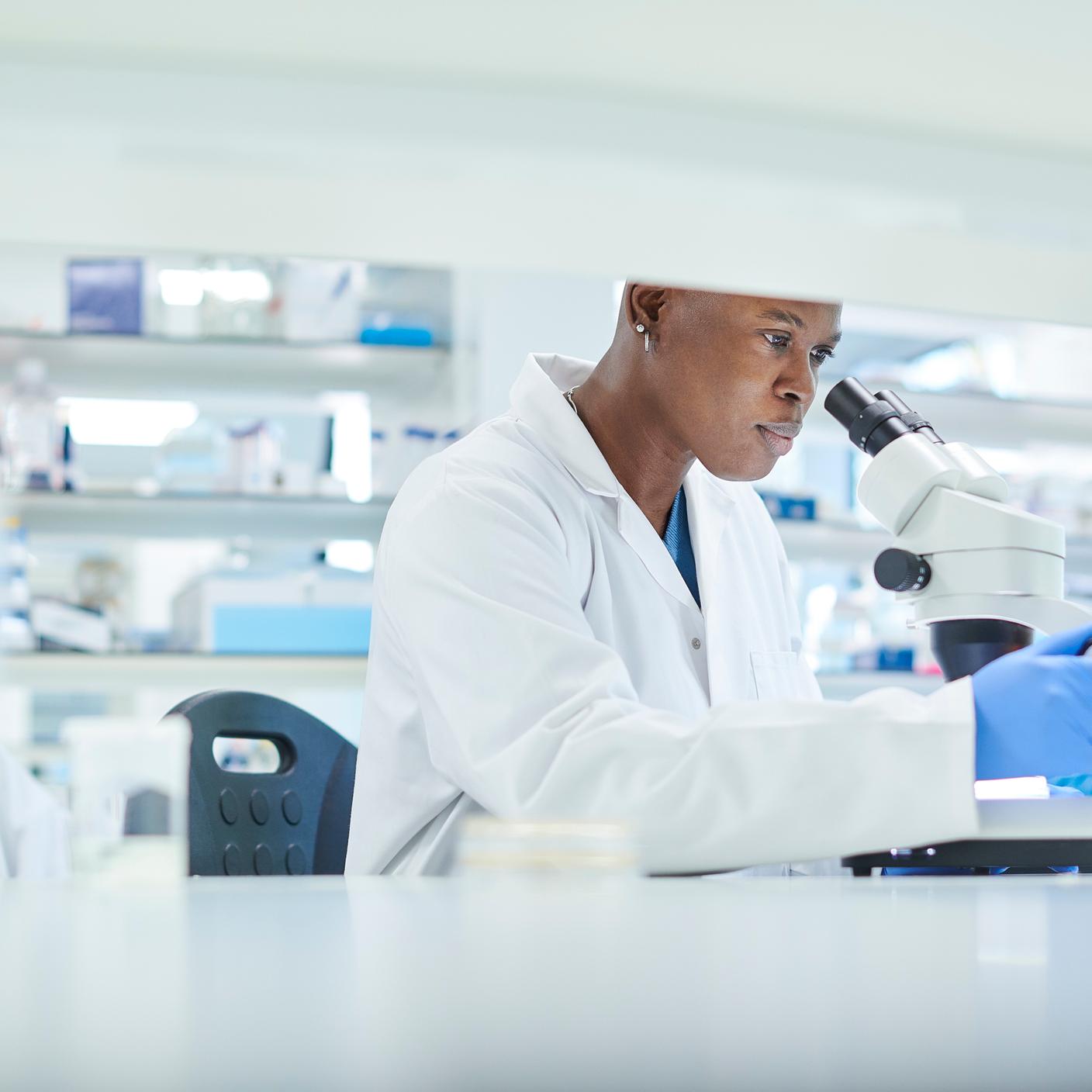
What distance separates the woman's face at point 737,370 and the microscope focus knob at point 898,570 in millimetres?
470

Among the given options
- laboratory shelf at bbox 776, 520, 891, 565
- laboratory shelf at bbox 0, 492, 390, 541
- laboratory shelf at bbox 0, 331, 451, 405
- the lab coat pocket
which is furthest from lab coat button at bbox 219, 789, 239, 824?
laboratory shelf at bbox 776, 520, 891, 565

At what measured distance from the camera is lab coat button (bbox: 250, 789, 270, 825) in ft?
5.19

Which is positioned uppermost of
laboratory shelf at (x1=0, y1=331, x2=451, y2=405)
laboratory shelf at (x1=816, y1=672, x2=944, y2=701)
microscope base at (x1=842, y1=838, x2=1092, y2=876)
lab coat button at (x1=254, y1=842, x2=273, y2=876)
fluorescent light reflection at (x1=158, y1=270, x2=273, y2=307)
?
fluorescent light reflection at (x1=158, y1=270, x2=273, y2=307)

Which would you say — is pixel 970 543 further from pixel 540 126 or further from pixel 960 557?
pixel 540 126

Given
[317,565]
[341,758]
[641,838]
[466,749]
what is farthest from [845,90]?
[317,565]

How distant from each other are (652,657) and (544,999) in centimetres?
118

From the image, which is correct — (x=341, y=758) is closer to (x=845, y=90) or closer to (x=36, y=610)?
(x=845, y=90)

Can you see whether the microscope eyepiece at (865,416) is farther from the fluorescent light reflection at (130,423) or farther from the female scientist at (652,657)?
the fluorescent light reflection at (130,423)

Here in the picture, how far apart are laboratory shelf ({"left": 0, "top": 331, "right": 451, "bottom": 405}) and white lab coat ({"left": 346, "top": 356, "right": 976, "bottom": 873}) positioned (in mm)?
2225

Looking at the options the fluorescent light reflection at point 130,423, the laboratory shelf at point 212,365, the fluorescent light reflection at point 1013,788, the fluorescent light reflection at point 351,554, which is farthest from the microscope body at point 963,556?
the fluorescent light reflection at point 130,423

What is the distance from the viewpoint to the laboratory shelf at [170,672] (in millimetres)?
3600

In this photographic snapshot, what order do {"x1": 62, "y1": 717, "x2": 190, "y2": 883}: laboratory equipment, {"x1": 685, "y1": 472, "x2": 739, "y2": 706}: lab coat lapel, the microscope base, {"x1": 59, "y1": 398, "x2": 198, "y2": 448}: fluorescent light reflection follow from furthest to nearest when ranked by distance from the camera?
1. {"x1": 59, "y1": 398, "x2": 198, "y2": 448}: fluorescent light reflection
2. {"x1": 685, "y1": 472, "x2": 739, "y2": 706}: lab coat lapel
3. the microscope base
4. {"x1": 62, "y1": 717, "x2": 190, "y2": 883}: laboratory equipment

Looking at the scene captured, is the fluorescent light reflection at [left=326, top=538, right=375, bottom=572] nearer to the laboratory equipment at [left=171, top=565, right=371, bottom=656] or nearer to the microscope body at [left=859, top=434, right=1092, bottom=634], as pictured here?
the laboratory equipment at [left=171, top=565, right=371, bottom=656]

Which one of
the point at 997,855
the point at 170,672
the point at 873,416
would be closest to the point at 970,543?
the point at 873,416
